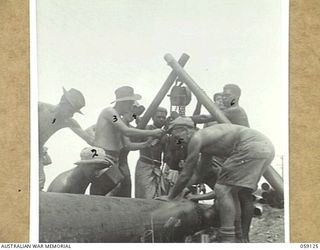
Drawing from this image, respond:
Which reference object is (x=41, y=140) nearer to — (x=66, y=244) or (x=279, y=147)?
(x=66, y=244)

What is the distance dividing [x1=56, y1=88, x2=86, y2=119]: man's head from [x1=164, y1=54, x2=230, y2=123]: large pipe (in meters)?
0.20

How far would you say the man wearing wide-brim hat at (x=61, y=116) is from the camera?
1282 millimetres

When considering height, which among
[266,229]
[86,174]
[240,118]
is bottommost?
[266,229]

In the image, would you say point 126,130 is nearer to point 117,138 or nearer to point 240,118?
point 117,138

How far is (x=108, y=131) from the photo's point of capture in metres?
1.29

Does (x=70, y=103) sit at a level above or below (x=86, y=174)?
above

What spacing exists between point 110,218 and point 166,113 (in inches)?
9.7

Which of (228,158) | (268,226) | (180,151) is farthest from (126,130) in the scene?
(268,226)

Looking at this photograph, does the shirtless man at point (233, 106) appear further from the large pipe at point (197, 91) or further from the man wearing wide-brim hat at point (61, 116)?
the man wearing wide-brim hat at point (61, 116)

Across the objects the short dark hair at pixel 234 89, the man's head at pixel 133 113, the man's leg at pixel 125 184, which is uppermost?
the short dark hair at pixel 234 89

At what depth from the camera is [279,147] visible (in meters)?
1.26

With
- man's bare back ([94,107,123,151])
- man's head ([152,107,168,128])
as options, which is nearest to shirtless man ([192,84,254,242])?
man's head ([152,107,168,128])

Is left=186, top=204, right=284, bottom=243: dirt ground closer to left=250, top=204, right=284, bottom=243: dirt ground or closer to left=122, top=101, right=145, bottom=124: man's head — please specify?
left=250, top=204, right=284, bottom=243: dirt ground

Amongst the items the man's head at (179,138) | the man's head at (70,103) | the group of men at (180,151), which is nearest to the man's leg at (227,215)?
the group of men at (180,151)
